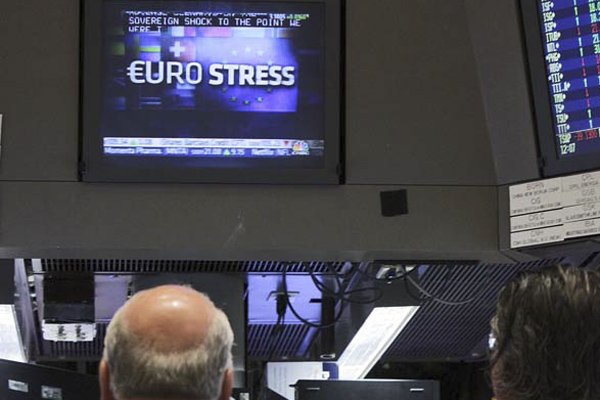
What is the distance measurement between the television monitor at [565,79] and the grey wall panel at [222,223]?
323mm

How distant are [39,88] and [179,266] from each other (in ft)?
2.33

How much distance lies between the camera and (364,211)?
337 centimetres

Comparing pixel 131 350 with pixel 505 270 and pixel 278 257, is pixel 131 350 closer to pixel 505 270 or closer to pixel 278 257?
pixel 278 257

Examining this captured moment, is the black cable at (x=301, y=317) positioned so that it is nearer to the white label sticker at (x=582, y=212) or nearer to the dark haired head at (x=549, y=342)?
the white label sticker at (x=582, y=212)

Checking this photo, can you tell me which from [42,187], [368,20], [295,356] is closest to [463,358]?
[295,356]

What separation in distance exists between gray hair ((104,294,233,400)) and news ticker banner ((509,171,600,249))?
1840mm

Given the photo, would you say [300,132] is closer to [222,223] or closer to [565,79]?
[222,223]

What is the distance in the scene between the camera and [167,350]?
61.7 inches

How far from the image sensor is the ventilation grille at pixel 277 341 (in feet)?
13.9

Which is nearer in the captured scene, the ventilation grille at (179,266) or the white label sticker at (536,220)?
the white label sticker at (536,220)

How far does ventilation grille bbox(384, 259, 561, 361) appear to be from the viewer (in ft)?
12.4

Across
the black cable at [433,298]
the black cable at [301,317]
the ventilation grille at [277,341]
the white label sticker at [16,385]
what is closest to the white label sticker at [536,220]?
the black cable at [433,298]

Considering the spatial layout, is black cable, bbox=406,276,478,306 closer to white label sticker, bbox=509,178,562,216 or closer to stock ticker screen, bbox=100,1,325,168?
white label sticker, bbox=509,178,562,216

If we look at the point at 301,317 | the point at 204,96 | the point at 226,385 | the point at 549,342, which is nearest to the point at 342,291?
the point at 301,317
